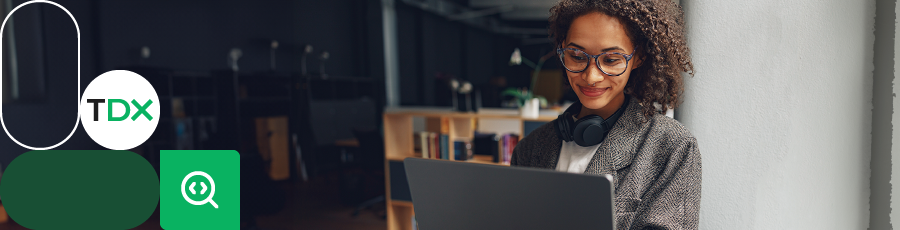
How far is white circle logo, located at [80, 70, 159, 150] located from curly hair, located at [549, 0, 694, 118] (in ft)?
6.99

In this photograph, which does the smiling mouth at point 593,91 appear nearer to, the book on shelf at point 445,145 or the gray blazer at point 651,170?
the gray blazer at point 651,170

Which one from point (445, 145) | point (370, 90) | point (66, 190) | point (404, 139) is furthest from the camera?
point (370, 90)

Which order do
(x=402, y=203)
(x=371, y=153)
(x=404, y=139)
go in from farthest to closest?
(x=371, y=153) < (x=404, y=139) < (x=402, y=203)

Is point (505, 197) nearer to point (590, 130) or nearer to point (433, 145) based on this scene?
point (590, 130)

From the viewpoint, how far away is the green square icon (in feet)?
6.75

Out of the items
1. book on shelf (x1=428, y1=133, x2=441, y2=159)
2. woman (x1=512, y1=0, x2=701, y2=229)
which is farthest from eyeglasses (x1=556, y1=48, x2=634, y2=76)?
book on shelf (x1=428, y1=133, x2=441, y2=159)

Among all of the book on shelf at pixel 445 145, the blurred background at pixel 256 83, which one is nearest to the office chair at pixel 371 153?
the blurred background at pixel 256 83

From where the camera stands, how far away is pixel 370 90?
22.6ft

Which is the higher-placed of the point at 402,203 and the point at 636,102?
the point at 636,102

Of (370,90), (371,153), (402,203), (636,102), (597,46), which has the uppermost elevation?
(370,90)

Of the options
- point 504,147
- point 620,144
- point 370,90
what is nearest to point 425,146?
point 504,147

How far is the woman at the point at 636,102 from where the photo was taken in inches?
30.4

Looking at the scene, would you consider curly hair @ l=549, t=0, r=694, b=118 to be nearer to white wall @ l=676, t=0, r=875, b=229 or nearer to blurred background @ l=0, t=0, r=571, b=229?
white wall @ l=676, t=0, r=875, b=229

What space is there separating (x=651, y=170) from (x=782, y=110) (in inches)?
19.7
